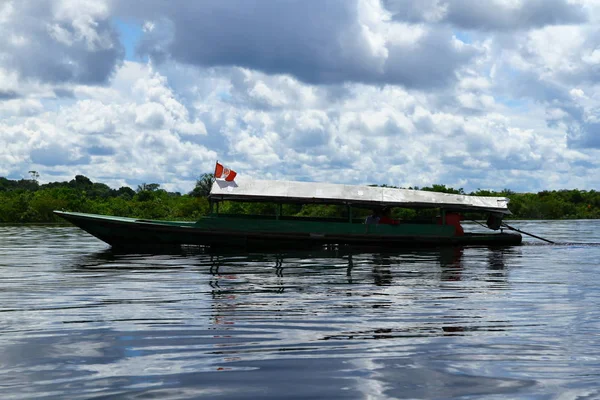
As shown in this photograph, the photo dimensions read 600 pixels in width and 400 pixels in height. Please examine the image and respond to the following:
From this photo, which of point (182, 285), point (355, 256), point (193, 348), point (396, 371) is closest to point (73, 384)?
point (193, 348)

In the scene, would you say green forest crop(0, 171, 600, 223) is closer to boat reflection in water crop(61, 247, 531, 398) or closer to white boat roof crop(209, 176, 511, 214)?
white boat roof crop(209, 176, 511, 214)

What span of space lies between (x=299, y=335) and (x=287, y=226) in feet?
60.0

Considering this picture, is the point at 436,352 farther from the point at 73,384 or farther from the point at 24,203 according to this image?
the point at 24,203

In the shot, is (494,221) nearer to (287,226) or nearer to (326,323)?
(287,226)

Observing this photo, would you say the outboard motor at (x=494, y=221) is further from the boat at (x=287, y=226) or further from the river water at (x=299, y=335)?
the river water at (x=299, y=335)

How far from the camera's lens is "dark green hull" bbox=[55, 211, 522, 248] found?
26.2 m

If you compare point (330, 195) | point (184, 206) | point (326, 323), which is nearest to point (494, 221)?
point (330, 195)

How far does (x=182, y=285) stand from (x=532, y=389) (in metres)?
9.73

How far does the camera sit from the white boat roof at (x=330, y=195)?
1046 inches

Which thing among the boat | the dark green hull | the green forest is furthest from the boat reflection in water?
the green forest

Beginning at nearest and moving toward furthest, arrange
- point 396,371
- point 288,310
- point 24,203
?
point 396,371
point 288,310
point 24,203

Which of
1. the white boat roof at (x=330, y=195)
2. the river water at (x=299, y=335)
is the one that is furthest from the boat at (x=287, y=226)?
the river water at (x=299, y=335)

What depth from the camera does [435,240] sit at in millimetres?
28391

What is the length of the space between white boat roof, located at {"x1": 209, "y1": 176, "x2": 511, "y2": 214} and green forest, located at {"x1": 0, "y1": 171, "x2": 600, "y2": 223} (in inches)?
521
